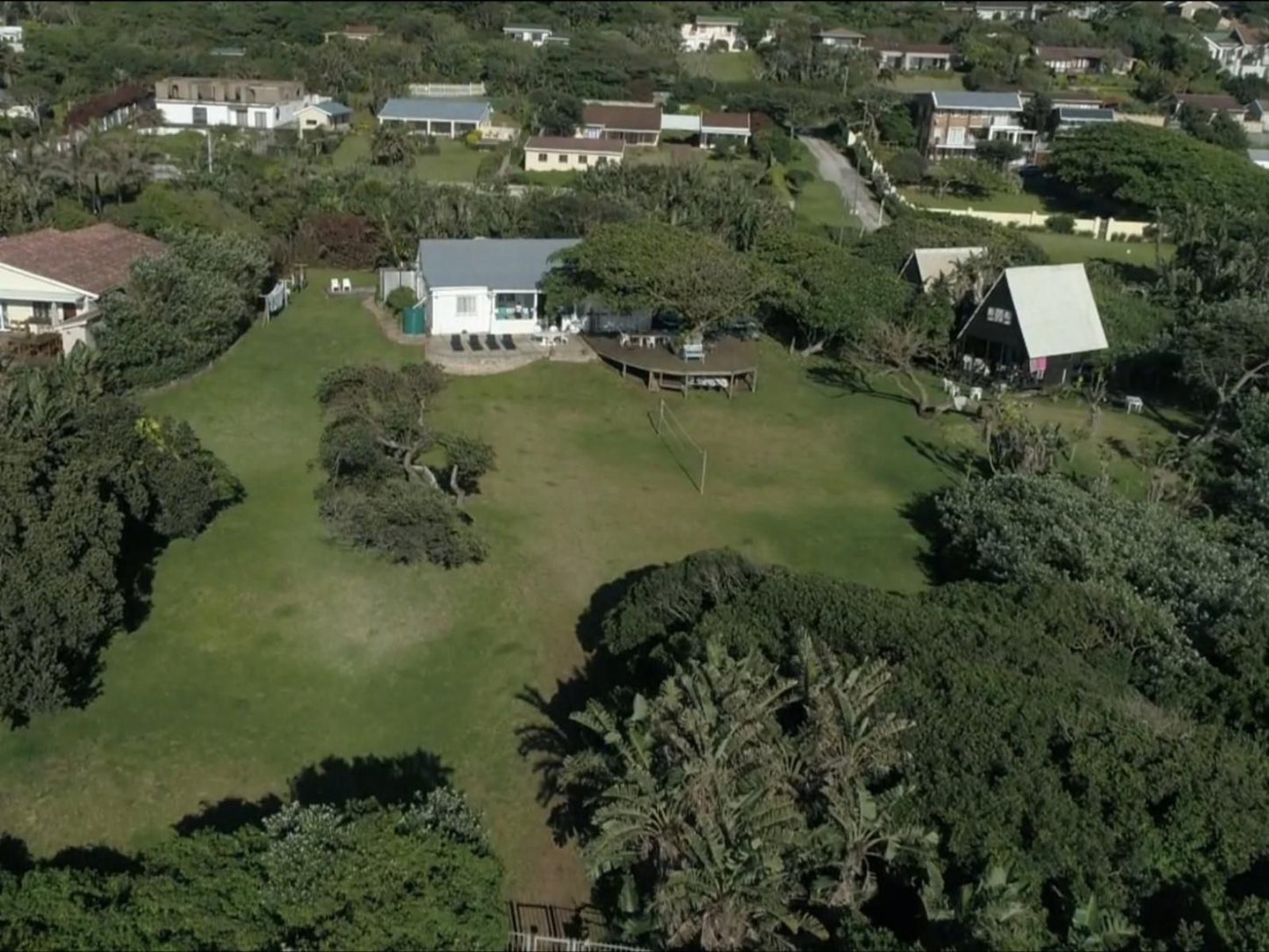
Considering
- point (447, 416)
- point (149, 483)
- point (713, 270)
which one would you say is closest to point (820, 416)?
point (713, 270)

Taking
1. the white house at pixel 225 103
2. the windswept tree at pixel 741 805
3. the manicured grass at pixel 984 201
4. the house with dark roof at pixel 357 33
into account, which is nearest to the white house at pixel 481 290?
the windswept tree at pixel 741 805

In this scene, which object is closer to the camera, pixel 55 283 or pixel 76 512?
pixel 76 512

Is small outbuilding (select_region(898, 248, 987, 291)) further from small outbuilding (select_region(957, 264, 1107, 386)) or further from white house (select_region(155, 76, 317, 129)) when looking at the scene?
white house (select_region(155, 76, 317, 129))

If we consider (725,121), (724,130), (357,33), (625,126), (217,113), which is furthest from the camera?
(357,33)

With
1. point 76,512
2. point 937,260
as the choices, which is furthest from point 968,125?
point 76,512

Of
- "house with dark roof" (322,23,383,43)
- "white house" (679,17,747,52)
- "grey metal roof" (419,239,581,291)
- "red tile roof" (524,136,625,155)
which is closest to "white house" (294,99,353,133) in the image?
"red tile roof" (524,136,625,155)

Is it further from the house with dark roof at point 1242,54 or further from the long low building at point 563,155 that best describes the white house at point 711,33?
the long low building at point 563,155

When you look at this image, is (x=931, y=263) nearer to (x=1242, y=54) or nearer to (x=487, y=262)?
(x=487, y=262)
